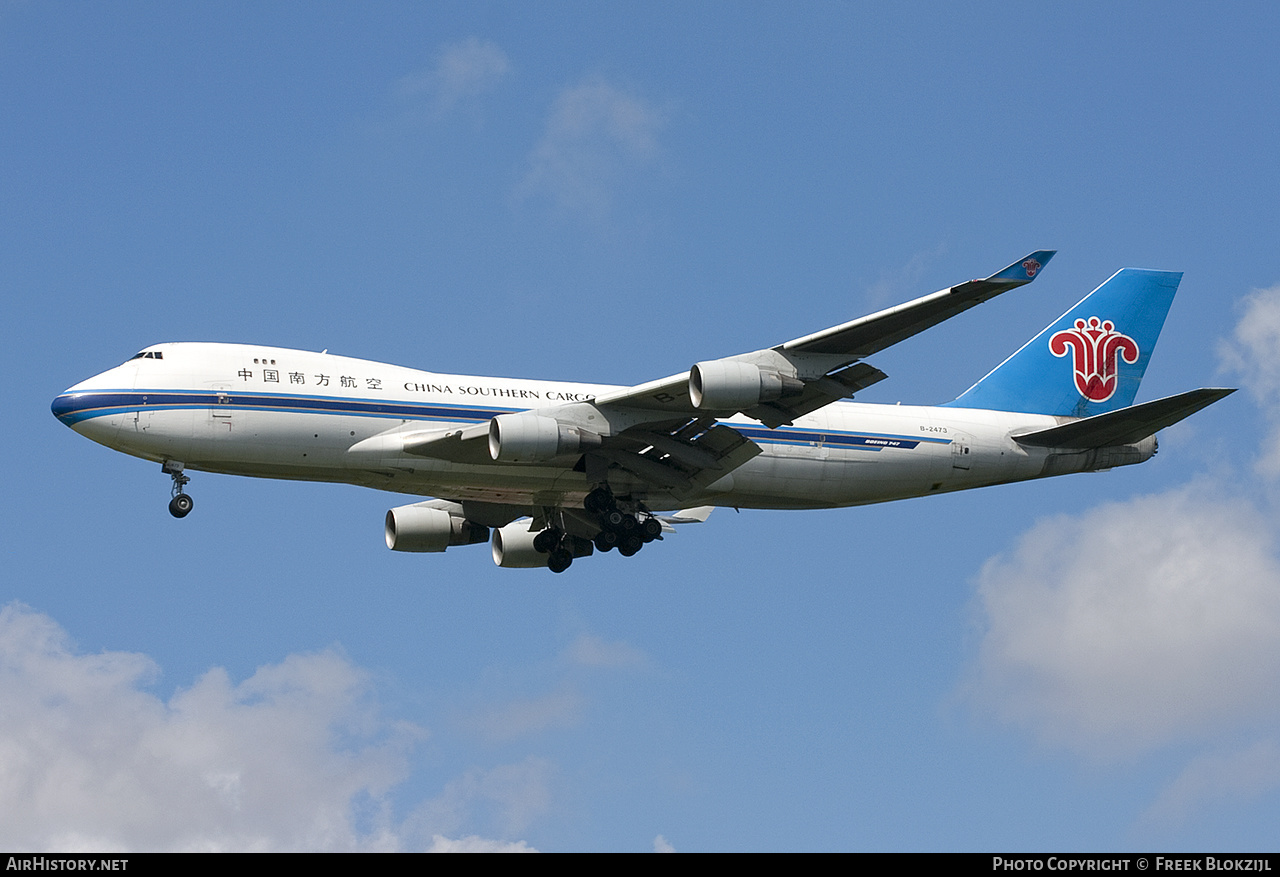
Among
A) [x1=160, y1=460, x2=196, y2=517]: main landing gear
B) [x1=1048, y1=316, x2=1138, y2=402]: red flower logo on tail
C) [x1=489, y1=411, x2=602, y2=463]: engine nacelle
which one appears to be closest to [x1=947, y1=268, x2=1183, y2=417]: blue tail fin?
[x1=1048, y1=316, x2=1138, y2=402]: red flower logo on tail

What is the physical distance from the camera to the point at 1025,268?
29.2 meters

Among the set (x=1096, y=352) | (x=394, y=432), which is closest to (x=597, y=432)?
(x=394, y=432)

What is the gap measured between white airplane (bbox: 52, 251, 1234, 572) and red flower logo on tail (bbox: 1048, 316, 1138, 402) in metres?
1.61

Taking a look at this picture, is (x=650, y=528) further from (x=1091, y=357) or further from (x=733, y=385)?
(x=1091, y=357)

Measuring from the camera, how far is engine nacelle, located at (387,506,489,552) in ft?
132

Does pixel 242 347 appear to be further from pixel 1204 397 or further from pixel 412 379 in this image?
pixel 1204 397

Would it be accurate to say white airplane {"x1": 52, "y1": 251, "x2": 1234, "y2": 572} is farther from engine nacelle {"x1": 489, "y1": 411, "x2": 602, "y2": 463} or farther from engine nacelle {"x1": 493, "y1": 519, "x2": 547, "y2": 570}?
engine nacelle {"x1": 493, "y1": 519, "x2": 547, "y2": 570}

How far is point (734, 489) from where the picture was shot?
121ft

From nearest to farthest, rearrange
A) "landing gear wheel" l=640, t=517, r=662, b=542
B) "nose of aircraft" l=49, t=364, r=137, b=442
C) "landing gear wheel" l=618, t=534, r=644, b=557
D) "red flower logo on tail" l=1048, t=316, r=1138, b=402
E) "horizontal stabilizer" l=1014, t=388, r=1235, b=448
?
"nose of aircraft" l=49, t=364, r=137, b=442
"horizontal stabilizer" l=1014, t=388, r=1235, b=448
"landing gear wheel" l=618, t=534, r=644, b=557
"landing gear wheel" l=640, t=517, r=662, b=542
"red flower logo on tail" l=1048, t=316, r=1138, b=402

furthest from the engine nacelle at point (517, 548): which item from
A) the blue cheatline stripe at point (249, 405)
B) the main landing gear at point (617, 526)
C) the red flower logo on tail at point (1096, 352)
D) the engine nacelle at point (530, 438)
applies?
the red flower logo on tail at point (1096, 352)
